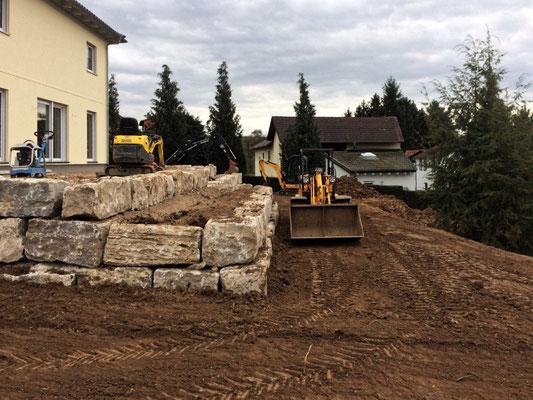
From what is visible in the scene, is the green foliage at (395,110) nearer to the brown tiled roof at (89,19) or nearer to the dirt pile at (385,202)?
the dirt pile at (385,202)

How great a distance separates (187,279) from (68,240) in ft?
4.69

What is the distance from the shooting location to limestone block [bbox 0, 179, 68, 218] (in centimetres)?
525

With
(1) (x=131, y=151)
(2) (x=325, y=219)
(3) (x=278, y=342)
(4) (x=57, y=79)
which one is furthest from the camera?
(4) (x=57, y=79)

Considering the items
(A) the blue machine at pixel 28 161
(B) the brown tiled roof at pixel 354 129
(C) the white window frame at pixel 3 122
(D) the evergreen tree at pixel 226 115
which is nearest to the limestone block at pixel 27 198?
(A) the blue machine at pixel 28 161

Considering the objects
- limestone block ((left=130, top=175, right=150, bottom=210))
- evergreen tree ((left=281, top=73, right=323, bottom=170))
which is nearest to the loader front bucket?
limestone block ((left=130, top=175, right=150, bottom=210))

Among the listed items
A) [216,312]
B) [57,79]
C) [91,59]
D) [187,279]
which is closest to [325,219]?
[187,279]

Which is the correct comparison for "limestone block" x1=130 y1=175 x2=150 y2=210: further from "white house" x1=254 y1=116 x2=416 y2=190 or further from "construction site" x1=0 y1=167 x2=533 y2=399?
"white house" x1=254 y1=116 x2=416 y2=190

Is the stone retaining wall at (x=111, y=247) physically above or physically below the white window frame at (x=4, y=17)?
below

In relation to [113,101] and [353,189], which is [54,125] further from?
[113,101]

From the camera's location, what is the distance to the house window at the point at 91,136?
16.2 metres

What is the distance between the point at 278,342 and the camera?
407 centimetres

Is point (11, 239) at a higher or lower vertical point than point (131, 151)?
lower

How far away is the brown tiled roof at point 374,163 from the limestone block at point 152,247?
90.1ft

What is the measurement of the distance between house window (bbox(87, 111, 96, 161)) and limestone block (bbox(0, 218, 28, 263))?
37.5ft
